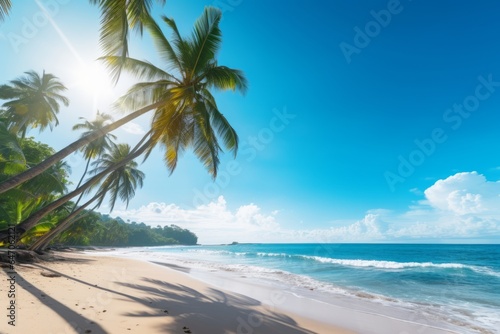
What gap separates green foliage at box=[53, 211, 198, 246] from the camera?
36.8 meters

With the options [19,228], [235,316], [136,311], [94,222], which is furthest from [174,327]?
[94,222]

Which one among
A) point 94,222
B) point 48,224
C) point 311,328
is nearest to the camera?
point 311,328

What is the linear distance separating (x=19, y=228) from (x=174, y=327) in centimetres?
587

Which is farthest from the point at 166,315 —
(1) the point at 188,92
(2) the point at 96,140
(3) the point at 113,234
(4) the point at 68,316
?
(3) the point at 113,234

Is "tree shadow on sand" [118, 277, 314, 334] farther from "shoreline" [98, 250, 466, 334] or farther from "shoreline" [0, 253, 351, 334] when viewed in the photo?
"shoreline" [98, 250, 466, 334]

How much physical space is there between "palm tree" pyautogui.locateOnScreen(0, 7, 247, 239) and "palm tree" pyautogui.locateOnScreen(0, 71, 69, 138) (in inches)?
581

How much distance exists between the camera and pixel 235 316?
6.39 meters

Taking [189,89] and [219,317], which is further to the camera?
[189,89]

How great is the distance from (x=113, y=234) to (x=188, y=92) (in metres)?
84.2

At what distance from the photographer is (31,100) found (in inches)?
789

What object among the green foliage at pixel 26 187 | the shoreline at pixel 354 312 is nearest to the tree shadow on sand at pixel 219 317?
the shoreline at pixel 354 312

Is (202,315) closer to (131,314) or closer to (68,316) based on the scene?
(131,314)

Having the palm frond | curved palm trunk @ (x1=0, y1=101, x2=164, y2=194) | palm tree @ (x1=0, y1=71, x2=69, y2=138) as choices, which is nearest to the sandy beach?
curved palm trunk @ (x1=0, y1=101, x2=164, y2=194)

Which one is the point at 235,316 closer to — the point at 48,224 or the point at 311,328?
the point at 311,328
